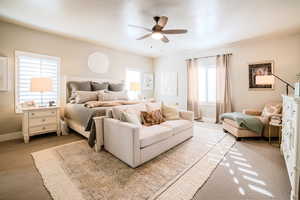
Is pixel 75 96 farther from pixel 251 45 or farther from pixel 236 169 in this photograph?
pixel 251 45

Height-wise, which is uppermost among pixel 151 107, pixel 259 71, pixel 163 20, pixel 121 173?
pixel 163 20

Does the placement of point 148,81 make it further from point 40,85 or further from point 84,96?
point 40,85

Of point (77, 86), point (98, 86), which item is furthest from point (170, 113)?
point (77, 86)

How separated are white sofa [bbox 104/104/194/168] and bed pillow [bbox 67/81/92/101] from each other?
6.60 ft

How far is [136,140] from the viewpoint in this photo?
2039 millimetres

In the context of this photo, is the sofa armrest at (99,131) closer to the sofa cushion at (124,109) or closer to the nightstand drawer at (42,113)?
the sofa cushion at (124,109)

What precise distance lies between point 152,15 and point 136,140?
96.9 inches

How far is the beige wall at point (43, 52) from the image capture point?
3.23 m

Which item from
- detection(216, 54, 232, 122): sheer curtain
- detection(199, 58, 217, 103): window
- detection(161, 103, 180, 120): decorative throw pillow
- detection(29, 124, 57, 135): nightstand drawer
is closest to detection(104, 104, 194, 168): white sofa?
detection(161, 103, 180, 120): decorative throw pillow

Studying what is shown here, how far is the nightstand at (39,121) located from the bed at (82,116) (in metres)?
0.35

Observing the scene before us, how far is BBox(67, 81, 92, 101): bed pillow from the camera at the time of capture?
402 centimetres

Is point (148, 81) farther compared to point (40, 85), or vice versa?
point (148, 81)

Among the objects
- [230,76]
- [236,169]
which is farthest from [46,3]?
[230,76]

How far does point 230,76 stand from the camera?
15.7 feet
